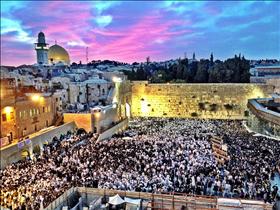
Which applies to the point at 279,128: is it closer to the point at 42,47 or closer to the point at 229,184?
the point at 229,184

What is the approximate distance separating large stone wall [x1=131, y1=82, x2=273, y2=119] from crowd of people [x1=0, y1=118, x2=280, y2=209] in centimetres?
1552

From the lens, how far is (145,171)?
485 inches

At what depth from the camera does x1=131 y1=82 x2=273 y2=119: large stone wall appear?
31.5 metres

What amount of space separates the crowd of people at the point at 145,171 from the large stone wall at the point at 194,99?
15525 mm

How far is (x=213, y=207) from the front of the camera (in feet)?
32.5

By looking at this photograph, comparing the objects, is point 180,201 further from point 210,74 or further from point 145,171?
point 210,74

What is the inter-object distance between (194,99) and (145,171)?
71.3ft

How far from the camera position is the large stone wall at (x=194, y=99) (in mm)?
31547

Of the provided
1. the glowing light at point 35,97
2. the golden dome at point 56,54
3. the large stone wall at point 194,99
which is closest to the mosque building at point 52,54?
the golden dome at point 56,54

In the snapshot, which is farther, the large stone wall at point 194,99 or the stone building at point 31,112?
the large stone wall at point 194,99

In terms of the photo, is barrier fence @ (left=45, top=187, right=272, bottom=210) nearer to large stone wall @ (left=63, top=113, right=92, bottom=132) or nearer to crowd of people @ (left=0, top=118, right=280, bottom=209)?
crowd of people @ (left=0, top=118, right=280, bottom=209)

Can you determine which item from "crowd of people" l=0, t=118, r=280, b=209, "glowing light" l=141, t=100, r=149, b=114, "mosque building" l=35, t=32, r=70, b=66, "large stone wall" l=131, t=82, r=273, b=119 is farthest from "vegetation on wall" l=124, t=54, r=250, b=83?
"crowd of people" l=0, t=118, r=280, b=209

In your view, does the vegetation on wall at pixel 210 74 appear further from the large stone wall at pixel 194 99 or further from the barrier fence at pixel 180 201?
the barrier fence at pixel 180 201

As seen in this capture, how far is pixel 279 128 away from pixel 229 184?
30.2 ft
